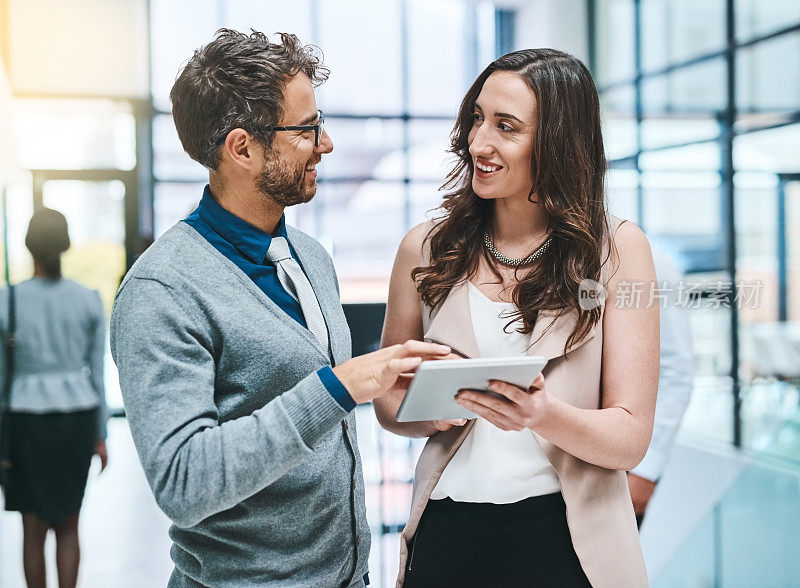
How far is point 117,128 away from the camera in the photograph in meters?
7.30

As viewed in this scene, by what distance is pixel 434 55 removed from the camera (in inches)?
362

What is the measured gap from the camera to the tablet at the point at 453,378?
1130 mm

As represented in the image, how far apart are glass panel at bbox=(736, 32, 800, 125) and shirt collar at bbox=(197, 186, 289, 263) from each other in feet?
20.3

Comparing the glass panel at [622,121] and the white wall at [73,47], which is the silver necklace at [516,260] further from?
the glass panel at [622,121]

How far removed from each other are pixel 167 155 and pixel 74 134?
167 cm

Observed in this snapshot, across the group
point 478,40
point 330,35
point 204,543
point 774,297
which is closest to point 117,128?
point 330,35

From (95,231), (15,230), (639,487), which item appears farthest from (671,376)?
(95,231)

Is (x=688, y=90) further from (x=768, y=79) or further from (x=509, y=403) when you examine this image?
(x=509, y=403)

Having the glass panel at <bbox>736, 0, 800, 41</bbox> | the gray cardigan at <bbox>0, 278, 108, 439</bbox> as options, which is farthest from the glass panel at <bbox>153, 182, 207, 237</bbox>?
the glass panel at <bbox>736, 0, 800, 41</bbox>

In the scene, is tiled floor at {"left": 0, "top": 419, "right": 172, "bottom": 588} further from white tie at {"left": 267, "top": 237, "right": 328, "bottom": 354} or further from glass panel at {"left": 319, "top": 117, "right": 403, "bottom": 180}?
glass panel at {"left": 319, "top": 117, "right": 403, "bottom": 180}

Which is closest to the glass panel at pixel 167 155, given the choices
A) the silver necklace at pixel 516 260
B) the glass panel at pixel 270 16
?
the glass panel at pixel 270 16

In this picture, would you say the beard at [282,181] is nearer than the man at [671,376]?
Yes

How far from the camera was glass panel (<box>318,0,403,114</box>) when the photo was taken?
29.1 feet

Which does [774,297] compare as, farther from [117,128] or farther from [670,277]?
[117,128]
